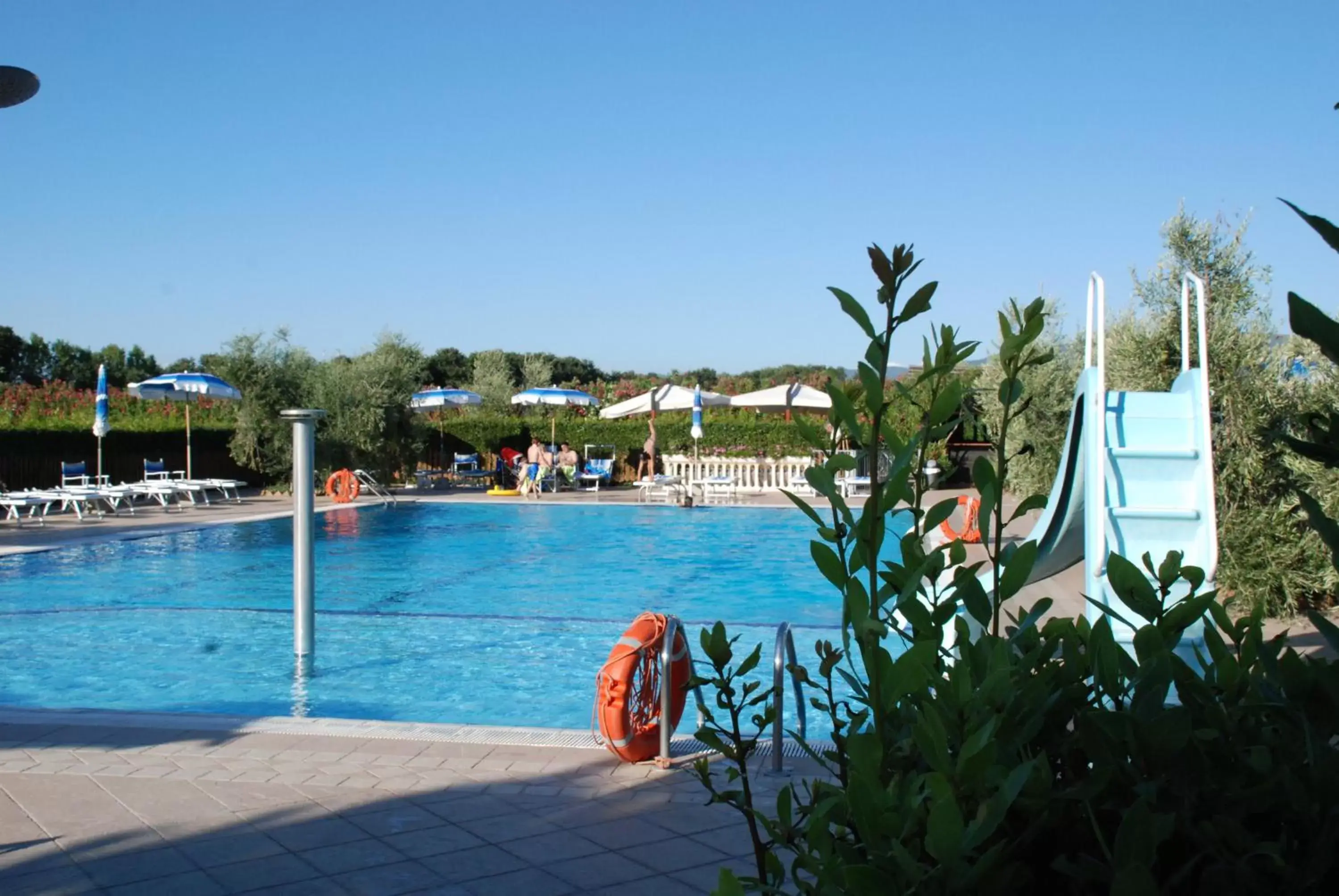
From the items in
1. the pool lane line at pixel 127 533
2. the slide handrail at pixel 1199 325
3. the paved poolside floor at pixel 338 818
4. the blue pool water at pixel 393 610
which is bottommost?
the blue pool water at pixel 393 610

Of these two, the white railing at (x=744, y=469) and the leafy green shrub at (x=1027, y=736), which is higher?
the leafy green shrub at (x=1027, y=736)

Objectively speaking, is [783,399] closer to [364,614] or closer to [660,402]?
[660,402]

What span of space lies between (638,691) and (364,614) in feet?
20.0

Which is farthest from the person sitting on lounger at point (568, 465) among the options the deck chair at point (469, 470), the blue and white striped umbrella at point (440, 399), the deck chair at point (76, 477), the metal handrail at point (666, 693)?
the metal handrail at point (666, 693)

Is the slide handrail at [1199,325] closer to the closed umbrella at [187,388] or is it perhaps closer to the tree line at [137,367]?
the closed umbrella at [187,388]

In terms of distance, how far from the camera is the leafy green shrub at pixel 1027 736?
1.03 metres

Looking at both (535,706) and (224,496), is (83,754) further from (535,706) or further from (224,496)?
(224,496)

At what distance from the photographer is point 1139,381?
10.9 meters

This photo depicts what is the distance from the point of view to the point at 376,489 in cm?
2134

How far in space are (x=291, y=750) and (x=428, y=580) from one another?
26.6ft

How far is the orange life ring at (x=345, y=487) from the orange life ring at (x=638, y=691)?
15534 mm

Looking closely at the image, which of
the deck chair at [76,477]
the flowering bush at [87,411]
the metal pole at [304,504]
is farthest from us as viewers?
the flowering bush at [87,411]

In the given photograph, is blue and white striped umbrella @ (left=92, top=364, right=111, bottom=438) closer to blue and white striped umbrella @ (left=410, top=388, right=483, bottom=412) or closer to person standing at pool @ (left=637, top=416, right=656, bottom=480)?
blue and white striped umbrella @ (left=410, top=388, right=483, bottom=412)

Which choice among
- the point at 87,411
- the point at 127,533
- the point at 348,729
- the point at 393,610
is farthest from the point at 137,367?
the point at 348,729
